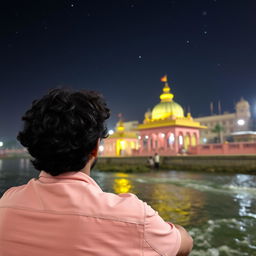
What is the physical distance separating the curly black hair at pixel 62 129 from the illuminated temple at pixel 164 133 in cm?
2356

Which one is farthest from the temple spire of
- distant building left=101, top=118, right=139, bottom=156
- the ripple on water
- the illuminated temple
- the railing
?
the ripple on water

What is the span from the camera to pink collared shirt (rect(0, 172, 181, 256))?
3.16ft

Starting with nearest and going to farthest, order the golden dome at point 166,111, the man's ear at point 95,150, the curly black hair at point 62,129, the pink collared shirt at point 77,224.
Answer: the pink collared shirt at point 77,224
the curly black hair at point 62,129
the man's ear at point 95,150
the golden dome at point 166,111

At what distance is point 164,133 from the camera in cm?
2681

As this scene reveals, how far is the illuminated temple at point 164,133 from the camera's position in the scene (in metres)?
25.7

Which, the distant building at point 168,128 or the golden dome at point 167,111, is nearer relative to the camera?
the distant building at point 168,128

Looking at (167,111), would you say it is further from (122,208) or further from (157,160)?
(122,208)

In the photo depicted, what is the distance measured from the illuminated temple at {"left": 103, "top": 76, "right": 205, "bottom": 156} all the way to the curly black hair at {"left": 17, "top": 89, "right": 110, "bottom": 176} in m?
23.6

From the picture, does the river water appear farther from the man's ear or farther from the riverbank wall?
the riverbank wall

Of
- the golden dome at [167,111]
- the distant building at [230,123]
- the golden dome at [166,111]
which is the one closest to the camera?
the golden dome at [167,111]

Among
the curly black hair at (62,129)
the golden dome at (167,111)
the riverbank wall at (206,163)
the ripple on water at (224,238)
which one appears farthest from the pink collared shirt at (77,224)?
the golden dome at (167,111)

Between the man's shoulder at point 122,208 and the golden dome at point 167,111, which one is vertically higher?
the golden dome at point 167,111

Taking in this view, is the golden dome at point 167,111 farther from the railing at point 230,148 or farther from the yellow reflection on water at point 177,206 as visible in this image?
the yellow reflection on water at point 177,206

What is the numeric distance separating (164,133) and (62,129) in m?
26.1
